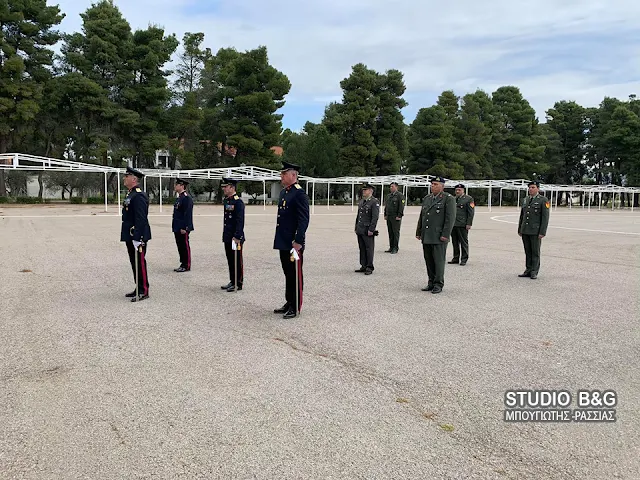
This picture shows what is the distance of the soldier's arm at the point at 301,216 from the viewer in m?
5.97

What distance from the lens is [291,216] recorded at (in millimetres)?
6160

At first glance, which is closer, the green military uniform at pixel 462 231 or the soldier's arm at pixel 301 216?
the soldier's arm at pixel 301 216

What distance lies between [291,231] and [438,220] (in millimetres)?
2861

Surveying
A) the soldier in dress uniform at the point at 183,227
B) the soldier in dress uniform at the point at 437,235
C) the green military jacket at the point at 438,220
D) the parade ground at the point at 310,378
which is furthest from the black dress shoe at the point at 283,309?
the soldier in dress uniform at the point at 183,227

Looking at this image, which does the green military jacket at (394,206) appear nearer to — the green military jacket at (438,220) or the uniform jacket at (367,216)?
the uniform jacket at (367,216)

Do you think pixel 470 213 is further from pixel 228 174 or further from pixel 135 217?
pixel 228 174

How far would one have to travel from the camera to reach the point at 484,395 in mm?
3771

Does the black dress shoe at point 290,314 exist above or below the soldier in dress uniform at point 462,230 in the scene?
below

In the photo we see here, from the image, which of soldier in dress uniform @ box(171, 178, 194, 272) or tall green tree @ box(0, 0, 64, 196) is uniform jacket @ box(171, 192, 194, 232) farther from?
tall green tree @ box(0, 0, 64, 196)

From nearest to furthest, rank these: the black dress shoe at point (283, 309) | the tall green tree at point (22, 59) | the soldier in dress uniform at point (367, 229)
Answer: the black dress shoe at point (283, 309) < the soldier in dress uniform at point (367, 229) < the tall green tree at point (22, 59)

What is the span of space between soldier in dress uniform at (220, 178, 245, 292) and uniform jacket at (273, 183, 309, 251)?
4.95 ft

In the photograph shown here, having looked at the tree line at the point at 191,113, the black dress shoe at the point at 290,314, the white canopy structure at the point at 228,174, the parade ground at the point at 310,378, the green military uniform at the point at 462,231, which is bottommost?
the parade ground at the point at 310,378

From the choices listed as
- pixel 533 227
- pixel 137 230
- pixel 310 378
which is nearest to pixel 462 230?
pixel 533 227

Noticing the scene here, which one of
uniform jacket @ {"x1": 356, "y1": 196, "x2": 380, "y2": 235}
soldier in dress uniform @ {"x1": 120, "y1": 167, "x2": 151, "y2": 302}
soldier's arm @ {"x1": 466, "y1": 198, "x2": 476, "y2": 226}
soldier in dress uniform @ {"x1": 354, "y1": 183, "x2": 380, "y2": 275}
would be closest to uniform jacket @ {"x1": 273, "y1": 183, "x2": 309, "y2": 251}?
soldier in dress uniform @ {"x1": 120, "y1": 167, "x2": 151, "y2": 302}
